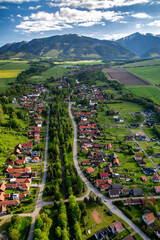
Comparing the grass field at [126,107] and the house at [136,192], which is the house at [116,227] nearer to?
the house at [136,192]

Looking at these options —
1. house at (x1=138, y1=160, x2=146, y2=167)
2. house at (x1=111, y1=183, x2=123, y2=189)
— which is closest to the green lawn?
house at (x1=111, y1=183, x2=123, y2=189)

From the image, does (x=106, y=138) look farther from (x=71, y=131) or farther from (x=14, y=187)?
(x=14, y=187)

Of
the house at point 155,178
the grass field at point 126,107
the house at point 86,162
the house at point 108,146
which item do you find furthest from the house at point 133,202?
the grass field at point 126,107

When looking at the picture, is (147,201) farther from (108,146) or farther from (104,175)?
(108,146)

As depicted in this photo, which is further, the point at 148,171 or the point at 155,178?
the point at 148,171

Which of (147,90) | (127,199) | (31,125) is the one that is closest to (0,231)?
(127,199)

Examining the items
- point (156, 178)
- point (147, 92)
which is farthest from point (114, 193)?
point (147, 92)

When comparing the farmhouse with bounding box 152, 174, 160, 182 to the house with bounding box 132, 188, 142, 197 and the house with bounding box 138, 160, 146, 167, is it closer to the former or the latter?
the house with bounding box 138, 160, 146, 167
